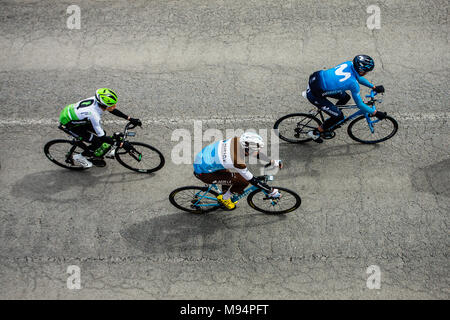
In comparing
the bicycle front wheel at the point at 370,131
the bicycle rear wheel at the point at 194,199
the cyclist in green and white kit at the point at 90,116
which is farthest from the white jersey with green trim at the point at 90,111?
the bicycle front wheel at the point at 370,131

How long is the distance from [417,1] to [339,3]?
2.04m

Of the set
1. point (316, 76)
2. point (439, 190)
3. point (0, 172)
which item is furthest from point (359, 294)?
point (0, 172)

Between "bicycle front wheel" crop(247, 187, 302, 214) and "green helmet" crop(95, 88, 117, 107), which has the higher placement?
"green helmet" crop(95, 88, 117, 107)

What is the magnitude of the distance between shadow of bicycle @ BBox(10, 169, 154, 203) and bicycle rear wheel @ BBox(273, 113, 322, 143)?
287 cm

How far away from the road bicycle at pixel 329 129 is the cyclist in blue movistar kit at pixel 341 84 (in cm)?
43

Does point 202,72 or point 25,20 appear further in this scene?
point 25,20

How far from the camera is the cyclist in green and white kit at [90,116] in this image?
5691 millimetres

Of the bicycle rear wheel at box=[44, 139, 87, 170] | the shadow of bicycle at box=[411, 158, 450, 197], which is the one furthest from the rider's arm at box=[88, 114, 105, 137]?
the shadow of bicycle at box=[411, 158, 450, 197]

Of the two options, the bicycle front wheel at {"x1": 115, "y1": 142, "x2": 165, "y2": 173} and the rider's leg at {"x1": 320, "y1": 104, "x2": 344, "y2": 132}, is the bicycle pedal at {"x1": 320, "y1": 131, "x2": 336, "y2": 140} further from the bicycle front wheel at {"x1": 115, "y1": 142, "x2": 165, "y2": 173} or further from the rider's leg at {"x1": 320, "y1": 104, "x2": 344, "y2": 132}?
the bicycle front wheel at {"x1": 115, "y1": 142, "x2": 165, "y2": 173}

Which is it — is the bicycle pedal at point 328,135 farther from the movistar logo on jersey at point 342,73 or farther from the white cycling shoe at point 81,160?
the white cycling shoe at point 81,160

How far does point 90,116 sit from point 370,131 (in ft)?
18.1

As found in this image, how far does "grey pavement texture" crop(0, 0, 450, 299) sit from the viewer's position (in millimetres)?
5723

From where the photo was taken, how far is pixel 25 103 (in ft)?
26.1
